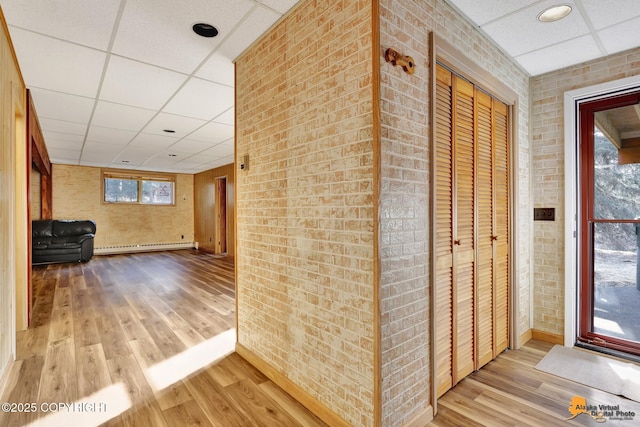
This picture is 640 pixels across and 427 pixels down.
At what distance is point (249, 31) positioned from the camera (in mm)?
2307

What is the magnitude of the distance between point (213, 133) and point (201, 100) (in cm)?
158

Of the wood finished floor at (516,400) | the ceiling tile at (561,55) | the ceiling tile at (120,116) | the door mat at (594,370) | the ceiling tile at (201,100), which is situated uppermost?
the ceiling tile at (561,55)

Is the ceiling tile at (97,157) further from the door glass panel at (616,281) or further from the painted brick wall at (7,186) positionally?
the door glass panel at (616,281)

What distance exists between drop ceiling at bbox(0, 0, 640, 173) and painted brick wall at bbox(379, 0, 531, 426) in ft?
2.00

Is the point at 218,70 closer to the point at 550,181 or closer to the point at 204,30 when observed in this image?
the point at 204,30

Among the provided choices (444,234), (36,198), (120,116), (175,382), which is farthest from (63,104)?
(36,198)

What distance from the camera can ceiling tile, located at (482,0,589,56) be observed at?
212 centimetres

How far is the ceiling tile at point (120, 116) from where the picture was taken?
3.86m

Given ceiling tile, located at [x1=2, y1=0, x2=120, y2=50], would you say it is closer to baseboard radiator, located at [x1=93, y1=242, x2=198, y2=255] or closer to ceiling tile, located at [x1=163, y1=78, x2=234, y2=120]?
ceiling tile, located at [x1=163, y1=78, x2=234, y2=120]

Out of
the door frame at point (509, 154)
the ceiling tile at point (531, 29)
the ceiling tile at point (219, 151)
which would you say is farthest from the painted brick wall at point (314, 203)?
the ceiling tile at point (219, 151)

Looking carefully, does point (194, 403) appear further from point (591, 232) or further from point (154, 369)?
point (591, 232)

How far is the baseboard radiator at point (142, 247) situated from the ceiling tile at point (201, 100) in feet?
22.8

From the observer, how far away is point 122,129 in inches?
193

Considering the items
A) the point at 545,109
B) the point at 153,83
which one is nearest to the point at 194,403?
the point at 153,83
